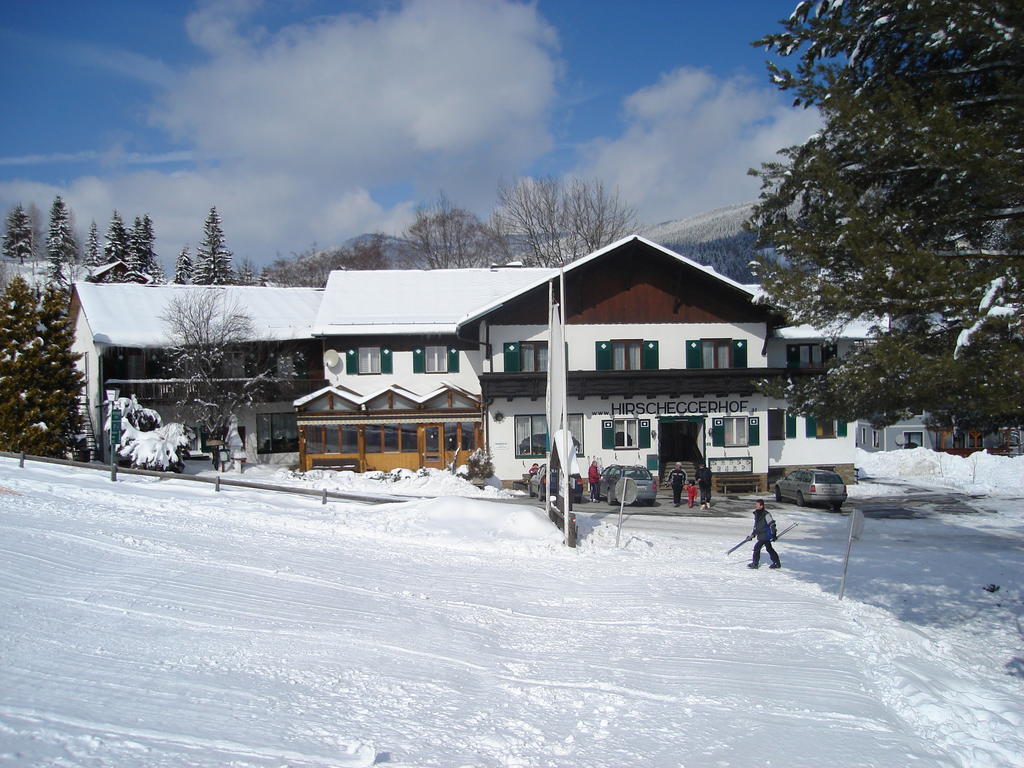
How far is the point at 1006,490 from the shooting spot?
33.9 metres

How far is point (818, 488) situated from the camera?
96.8 feet

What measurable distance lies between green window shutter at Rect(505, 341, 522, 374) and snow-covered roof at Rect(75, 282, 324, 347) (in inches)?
406

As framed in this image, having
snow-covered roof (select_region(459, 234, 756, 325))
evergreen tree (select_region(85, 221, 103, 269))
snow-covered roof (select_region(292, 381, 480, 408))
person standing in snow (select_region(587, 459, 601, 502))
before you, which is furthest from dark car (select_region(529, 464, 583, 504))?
evergreen tree (select_region(85, 221, 103, 269))

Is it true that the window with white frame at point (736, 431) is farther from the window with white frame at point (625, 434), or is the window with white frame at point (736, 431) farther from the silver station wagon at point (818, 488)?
the silver station wagon at point (818, 488)

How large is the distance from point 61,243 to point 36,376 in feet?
273

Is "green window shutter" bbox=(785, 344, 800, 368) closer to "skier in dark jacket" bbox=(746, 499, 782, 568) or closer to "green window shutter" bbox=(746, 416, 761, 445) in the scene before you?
"green window shutter" bbox=(746, 416, 761, 445)

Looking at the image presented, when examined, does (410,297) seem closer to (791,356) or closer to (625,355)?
(625,355)

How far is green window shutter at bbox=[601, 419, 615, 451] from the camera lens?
34.9 m

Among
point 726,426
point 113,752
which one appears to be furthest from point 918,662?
point 726,426

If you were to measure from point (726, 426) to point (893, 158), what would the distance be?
24.2m

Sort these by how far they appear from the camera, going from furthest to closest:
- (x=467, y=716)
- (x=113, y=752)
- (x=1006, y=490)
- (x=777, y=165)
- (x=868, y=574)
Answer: (x=1006, y=490), (x=868, y=574), (x=777, y=165), (x=467, y=716), (x=113, y=752)

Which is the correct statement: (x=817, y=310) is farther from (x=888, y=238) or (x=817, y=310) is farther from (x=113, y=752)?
(x=113, y=752)

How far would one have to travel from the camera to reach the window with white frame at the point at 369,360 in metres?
37.5

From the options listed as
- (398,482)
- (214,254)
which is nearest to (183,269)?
(214,254)
